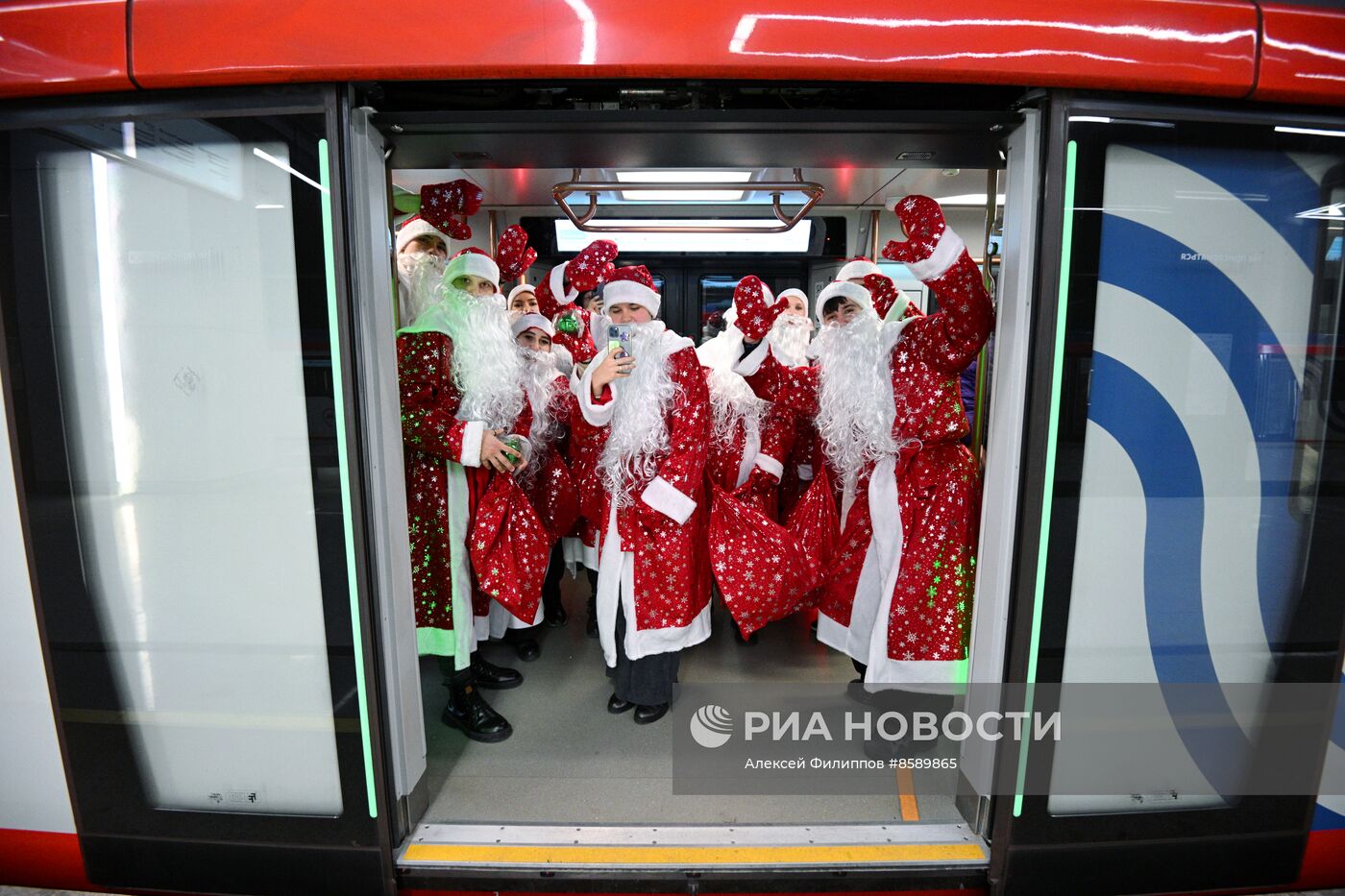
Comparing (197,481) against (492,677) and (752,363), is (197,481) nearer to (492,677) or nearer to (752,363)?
(492,677)

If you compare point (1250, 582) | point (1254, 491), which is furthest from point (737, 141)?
point (1250, 582)

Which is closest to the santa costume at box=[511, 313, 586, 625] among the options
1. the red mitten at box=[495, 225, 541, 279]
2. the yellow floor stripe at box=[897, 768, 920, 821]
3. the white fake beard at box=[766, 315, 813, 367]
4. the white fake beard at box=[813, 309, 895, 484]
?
the red mitten at box=[495, 225, 541, 279]

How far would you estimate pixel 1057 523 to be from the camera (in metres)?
1.47

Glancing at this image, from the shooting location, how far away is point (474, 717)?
7.00ft

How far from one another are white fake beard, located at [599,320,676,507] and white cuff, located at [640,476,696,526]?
0.22 ft

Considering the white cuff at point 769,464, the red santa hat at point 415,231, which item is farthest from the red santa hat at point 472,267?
the white cuff at point 769,464

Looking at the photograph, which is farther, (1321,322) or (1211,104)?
(1321,322)

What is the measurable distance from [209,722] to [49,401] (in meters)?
0.85

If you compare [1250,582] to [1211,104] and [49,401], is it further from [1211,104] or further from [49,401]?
[49,401]

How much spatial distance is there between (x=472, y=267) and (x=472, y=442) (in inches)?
23.6

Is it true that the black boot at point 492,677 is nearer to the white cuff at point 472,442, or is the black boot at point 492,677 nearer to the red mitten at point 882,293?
the white cuff at point 472,442

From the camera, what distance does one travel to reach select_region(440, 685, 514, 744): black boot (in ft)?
6.93

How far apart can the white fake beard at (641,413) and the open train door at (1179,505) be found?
102 centimetres

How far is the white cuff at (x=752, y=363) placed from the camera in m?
2.40
